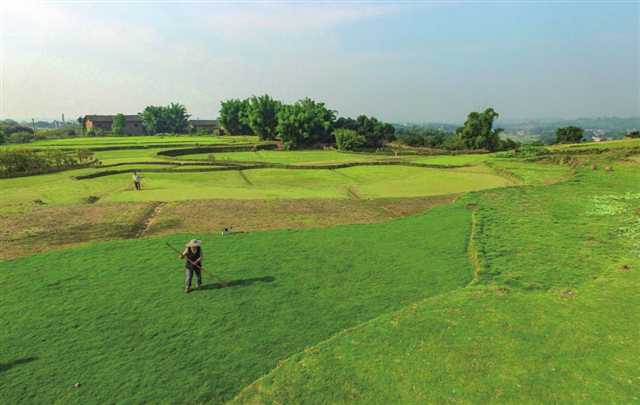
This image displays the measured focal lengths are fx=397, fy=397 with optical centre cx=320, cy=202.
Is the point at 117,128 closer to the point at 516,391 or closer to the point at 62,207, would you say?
the point at 62,207

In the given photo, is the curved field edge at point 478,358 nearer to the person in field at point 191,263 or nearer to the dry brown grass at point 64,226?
the person in field at point 191,263

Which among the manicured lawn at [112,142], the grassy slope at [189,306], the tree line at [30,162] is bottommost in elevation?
the grassy slope at [189,306]

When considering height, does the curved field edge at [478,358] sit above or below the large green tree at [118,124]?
below

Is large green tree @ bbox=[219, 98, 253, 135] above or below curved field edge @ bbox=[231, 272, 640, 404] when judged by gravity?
above

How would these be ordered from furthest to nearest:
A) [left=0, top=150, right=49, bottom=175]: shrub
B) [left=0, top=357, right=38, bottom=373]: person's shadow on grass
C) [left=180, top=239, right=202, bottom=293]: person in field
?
1. [left=0, top=150, right=49, bottom=175]: shrub
2. [left=180, top=239, right=202, bottom=293]: person in field
3. [left=0, top=357, right=38, bottom=373]: person's shadow on grass

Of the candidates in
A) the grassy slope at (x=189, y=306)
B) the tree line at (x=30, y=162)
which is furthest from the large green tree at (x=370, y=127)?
the grassy slope at (x=189, y=306)

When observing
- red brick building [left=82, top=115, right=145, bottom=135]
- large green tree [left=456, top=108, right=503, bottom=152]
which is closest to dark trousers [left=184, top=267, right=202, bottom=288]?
large green tree [left=456, top=108, right=503, bottom=152]

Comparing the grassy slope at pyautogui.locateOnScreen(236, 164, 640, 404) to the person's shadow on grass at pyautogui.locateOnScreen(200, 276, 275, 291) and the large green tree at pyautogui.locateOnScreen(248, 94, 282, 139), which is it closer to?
the person's shadow on grass at pyautogui.locateOnScreen(200, 276, 275, 291)
